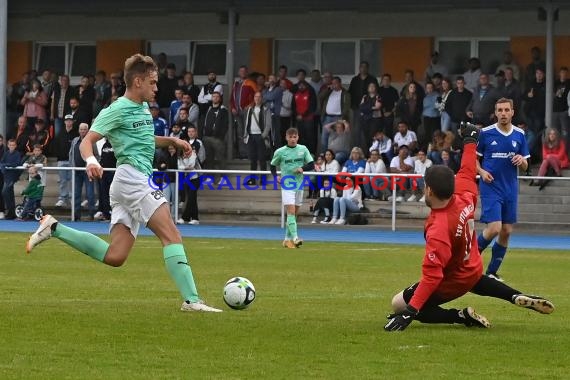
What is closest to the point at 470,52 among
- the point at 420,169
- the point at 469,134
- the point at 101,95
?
the point at 420,169

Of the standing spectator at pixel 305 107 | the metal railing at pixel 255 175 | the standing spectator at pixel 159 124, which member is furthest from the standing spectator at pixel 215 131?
the standing spectator at pixel 305 107

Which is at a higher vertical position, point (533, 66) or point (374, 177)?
point (533, 66)

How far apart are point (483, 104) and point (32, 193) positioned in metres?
10.1

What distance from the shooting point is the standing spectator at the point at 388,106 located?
1178 inches

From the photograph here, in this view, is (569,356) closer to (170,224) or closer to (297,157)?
(170,224)

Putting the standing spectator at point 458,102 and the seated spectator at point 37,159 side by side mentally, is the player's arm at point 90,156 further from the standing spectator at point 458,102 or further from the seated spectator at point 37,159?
the seated spectator at point 37,159

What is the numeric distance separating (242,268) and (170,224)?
609 cm

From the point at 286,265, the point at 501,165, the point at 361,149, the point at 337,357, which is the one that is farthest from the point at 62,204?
the point at 337,357

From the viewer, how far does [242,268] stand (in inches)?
661

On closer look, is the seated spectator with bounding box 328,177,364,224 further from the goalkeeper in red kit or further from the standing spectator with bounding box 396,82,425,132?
the goalkeeper in red kit

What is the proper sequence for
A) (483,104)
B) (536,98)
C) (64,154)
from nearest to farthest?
(483,104) < (536,98) < (64,154)

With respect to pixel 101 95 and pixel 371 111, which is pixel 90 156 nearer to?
pixel 371 111

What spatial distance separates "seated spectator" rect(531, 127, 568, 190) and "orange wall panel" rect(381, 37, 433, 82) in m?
6.88

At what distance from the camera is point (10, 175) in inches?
1191
